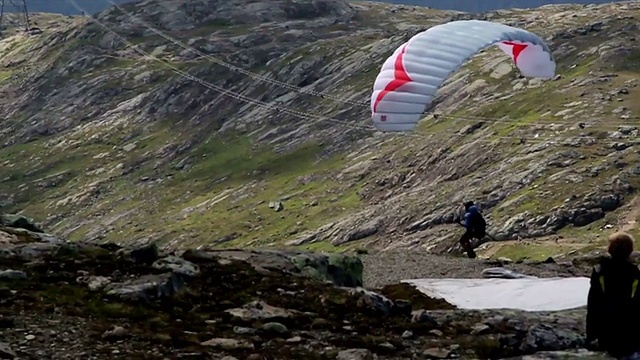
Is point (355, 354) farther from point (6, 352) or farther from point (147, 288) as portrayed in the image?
point (6, 352)

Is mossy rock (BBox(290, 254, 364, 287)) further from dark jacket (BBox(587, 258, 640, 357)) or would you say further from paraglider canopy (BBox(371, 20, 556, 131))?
dark jacket (BBox(587, 258, 640, 357))

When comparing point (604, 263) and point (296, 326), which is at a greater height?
point (604, 263)

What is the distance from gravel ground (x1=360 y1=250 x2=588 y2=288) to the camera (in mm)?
37625

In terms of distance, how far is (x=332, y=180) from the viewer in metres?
192

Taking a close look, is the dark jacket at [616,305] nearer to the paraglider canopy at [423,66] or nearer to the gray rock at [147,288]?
the gray rock at [147,288]

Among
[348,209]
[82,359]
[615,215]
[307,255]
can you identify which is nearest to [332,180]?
[348,209]

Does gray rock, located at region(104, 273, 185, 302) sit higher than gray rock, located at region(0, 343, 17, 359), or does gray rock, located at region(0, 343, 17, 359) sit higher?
gray rock, located at region(0, 343, 17, 359)

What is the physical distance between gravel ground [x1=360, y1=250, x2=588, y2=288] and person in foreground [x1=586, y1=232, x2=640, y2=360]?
21.5 meters

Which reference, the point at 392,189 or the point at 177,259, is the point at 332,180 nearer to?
the point at 392,189

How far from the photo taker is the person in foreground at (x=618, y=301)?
45.9 feet

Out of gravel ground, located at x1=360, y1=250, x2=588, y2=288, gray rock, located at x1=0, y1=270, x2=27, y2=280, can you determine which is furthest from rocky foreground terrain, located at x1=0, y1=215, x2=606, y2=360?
gravel ground, located at x1=360, y1=250, x2=588, y2=288

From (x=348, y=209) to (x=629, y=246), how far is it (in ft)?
522

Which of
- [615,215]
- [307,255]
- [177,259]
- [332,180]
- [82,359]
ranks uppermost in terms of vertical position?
[82,359]

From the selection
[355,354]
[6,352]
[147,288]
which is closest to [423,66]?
[147,288]
